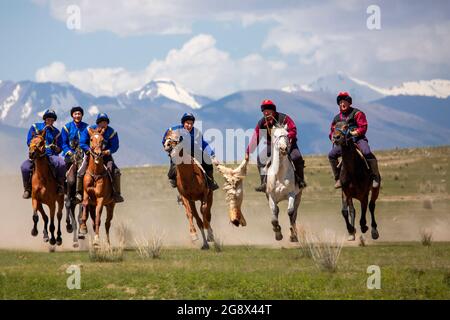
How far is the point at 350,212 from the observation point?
86.2 ft

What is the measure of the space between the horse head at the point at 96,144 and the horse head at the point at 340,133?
5843 mm

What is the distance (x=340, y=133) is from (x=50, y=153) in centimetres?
793

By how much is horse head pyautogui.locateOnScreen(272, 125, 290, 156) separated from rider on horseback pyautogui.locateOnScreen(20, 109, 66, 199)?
6.03 m

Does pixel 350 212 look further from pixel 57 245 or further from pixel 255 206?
pixel 255 206

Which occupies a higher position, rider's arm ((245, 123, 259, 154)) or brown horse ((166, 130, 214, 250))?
rider's arm ((245, 123, 259, 154))

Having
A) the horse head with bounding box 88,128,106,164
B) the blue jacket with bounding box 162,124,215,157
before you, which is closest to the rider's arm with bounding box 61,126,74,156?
the horse head with bounding box 88,128,106,164

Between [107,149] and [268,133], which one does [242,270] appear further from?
[107,149]

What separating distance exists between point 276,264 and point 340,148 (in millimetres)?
5466

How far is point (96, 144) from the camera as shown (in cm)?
2516

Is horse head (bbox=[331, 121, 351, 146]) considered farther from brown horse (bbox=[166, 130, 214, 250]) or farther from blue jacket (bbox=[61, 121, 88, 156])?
blue jacket (bbox=[61, 121, 88, 156])

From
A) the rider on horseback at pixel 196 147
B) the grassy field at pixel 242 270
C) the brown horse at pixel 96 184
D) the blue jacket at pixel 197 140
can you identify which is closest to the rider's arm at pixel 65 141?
the brown horse at pixel 96 184

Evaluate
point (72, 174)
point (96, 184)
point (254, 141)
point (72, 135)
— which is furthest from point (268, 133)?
point (72, 135)

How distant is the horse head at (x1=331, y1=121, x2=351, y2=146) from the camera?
25.2 meters
